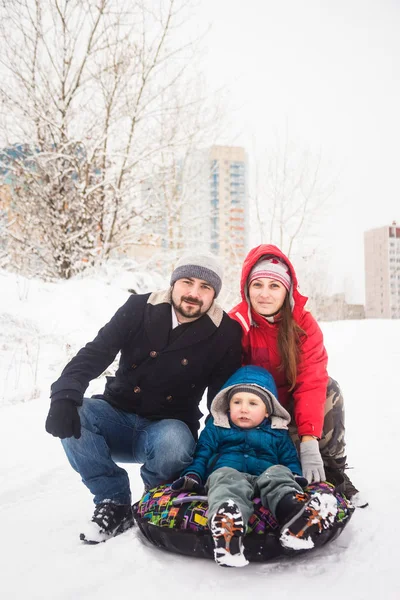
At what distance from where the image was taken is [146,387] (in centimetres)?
200

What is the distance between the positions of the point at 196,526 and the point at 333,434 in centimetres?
85

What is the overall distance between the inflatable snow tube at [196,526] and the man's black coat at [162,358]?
494 mm

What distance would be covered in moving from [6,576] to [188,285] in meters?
1.37

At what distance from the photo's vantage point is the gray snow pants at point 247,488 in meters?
1.40

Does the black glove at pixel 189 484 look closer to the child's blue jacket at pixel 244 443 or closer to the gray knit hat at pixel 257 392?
the child's blue jacket at pixel 244 443

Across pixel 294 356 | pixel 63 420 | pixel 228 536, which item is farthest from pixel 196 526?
pixel 294 356

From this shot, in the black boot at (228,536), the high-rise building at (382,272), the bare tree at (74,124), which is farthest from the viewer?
the high-rise building at (382,272)

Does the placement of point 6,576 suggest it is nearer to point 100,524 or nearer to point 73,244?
point 100,524

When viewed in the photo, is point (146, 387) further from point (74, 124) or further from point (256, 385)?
point (74, 124)

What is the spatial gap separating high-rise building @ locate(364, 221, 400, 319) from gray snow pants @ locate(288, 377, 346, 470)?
44.6 m

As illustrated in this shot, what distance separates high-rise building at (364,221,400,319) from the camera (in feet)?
145

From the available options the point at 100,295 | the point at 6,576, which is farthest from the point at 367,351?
the point at 6,576

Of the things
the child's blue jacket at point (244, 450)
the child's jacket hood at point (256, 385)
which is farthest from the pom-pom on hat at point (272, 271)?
the child's blue jacket at point (244, 450)

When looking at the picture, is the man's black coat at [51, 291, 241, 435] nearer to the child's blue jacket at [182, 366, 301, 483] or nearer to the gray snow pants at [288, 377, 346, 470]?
the child's blue jacket at [182, 366, 301, 483]
